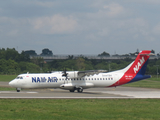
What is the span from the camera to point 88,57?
133m

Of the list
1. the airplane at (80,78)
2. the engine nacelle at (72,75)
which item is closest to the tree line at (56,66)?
the airplane at (80,78)

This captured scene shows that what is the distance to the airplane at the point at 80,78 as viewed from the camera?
3788 cm

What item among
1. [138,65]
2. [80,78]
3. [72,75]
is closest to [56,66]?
[80,78]

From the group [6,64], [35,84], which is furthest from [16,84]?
[6,64]

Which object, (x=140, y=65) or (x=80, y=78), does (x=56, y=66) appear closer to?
(x=80, y=78)

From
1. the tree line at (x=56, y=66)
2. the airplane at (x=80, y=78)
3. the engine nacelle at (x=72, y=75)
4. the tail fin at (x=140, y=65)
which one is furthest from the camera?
the tree line at (x=56, y=66)

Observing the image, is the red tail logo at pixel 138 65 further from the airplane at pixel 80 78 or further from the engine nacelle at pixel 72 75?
the engine nacelle at pixel 72 75

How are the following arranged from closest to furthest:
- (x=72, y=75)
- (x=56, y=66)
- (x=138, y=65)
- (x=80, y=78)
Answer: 1. (x=72, y=75)
2. (x=80, y=78)
3. (x=138, y=65)
4. (x=56, y=66)

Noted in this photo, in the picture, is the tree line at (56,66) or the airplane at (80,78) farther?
the tree line at (56,66)

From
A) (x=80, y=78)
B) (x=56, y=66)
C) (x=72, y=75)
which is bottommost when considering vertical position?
(x=80, y=78)

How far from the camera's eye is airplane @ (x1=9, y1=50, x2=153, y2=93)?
1492 inches

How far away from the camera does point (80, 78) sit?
1567 inches
